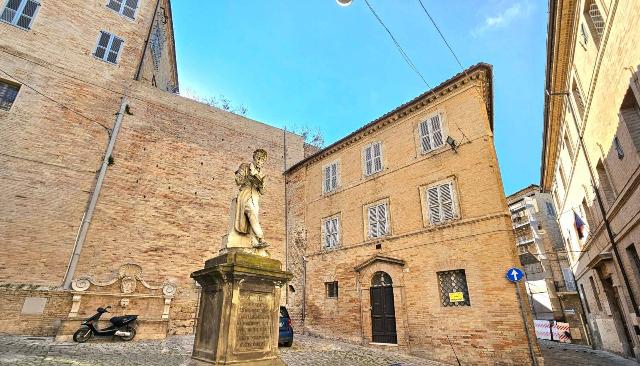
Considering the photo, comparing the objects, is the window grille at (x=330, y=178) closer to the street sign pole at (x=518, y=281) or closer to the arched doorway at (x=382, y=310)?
the arched doorway at (x=382, y=310)

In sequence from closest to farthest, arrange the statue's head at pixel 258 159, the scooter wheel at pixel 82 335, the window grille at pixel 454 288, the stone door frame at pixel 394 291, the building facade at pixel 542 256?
the statue's head at pixel 258 159 < the scooter wheel at pixel 82 335 < the window grille at pixel 454 288 < the stone door frame at pixel 394 291 < the building facade at pixel 542 256

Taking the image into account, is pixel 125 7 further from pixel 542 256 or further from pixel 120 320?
pixel 542 256

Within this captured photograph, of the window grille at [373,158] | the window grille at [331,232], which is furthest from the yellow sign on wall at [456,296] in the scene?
the window grille at [373,158]

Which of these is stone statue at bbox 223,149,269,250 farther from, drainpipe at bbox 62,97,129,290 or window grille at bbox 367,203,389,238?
drainpipe at bbox 62,97,129,290

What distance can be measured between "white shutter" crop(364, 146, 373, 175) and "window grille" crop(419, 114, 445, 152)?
2.55 meters

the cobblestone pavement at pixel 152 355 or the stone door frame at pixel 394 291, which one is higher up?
the stone door frame at pixel 394 291

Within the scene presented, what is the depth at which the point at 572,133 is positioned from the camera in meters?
12.9

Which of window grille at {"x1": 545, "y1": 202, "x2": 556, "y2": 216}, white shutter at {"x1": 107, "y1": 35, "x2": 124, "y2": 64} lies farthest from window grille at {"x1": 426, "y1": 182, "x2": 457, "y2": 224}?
window grille at {"x1": 545, "y1": 202, "x2": 556, "y2": 216}

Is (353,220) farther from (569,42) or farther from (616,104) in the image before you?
(569,42)

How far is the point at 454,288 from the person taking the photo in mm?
10000

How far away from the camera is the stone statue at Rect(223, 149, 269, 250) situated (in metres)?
4.85

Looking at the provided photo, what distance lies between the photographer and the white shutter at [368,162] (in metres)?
14.0

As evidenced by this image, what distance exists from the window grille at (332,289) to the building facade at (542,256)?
1492cm

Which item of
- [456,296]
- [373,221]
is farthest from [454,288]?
[373,221]
